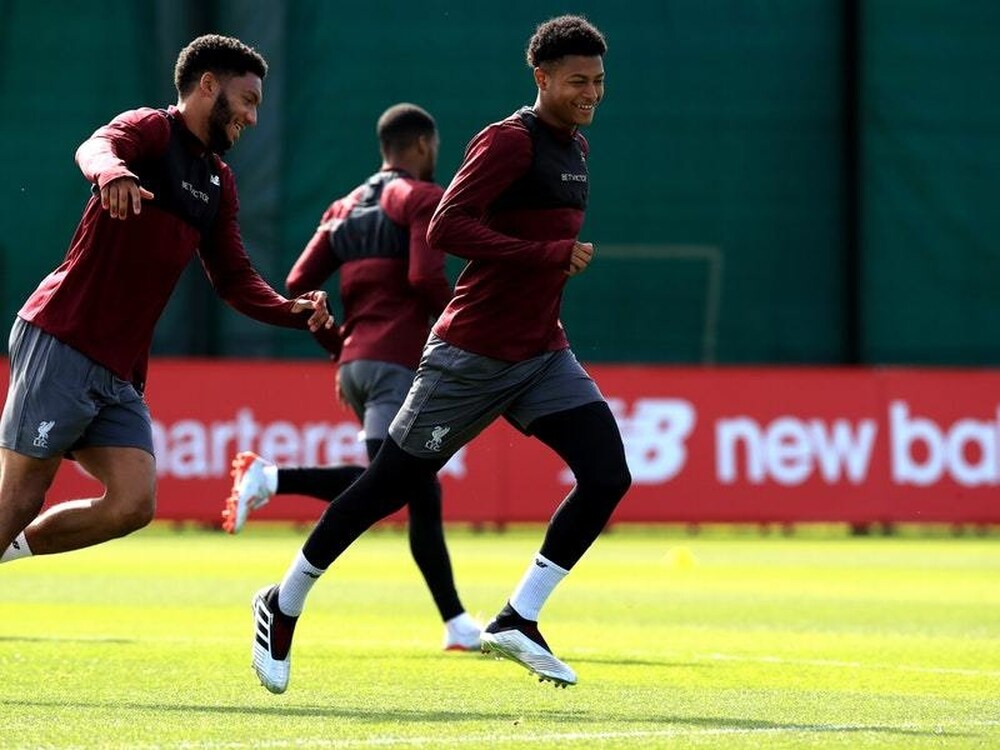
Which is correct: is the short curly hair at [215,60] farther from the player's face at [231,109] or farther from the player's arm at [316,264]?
the player's arm at [316,264]

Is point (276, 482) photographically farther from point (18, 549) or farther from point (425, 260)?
point (18, 549)

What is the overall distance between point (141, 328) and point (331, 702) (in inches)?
56.3

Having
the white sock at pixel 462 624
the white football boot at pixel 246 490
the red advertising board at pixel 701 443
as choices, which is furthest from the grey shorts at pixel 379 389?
the red advertising board at pixel 701 443

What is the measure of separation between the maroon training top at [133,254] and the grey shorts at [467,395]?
0.95m

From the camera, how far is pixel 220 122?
7633mm

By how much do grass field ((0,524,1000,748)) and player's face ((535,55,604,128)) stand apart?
2045mm

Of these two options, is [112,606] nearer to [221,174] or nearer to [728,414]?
[221,174]

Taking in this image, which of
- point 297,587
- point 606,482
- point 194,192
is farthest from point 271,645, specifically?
point 194,192

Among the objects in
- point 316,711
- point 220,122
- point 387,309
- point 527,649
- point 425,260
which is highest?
point 220,122

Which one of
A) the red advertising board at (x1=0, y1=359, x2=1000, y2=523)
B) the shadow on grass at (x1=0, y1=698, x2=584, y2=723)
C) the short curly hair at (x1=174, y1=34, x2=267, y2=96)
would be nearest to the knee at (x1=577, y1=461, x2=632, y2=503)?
the shadow on grass at (x1=0, y1=698, x2=584, y2=723)

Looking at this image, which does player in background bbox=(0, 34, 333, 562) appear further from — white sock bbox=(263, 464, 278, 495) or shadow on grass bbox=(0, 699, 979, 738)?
white sock bbox=(263, 464, 278, 495)

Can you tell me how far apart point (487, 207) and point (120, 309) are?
1.32 meters

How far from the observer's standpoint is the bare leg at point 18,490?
7398 mm

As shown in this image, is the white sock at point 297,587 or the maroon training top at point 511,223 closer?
the maroon training top at point 511,223
